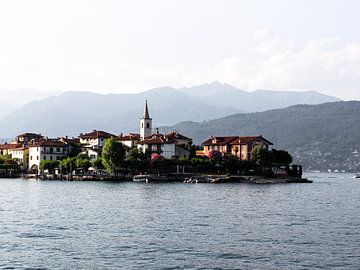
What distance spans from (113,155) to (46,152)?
97.3 ft

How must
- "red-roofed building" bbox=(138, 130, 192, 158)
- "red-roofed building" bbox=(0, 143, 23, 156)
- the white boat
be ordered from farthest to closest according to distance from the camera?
"red-roofed building" bbox=(0, 143, 23, 156) < "red-roofed building" bbox=(138, 130, 192, 158) < the white boat

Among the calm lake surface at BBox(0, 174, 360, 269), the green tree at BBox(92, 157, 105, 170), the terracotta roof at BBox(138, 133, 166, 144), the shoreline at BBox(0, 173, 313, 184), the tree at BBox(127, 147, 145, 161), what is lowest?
the calm lake surface at BBox(0, 174, 360, 269)

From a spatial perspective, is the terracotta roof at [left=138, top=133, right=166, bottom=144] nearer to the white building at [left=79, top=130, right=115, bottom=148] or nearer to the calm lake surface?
the white building at [left=79, top=130, right=115, bottom=148]

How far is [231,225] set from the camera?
46.4 meters

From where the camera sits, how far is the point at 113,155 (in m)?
126

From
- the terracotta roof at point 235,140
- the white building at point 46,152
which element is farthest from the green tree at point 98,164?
the terracotta roof at point 235,140

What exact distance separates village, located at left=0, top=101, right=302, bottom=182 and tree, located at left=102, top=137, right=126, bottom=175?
11.1 inches

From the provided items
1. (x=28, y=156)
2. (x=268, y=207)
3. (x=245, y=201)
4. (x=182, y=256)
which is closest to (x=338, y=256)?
(x=182, y=256)

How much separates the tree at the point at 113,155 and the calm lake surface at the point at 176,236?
2396 inches

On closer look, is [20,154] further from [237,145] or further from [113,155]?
[237,145]

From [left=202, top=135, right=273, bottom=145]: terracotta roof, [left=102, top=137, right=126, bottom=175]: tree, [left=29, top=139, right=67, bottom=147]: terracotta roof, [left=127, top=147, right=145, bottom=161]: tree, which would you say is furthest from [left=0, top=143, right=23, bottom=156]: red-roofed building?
[left=202, top=135, right=273, bottom=145]: terracotta roof

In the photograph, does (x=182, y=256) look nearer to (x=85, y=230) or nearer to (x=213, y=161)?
(x=85, y=230)

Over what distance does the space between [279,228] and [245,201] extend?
2445cm

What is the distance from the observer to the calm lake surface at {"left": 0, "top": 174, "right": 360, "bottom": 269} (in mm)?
32500
